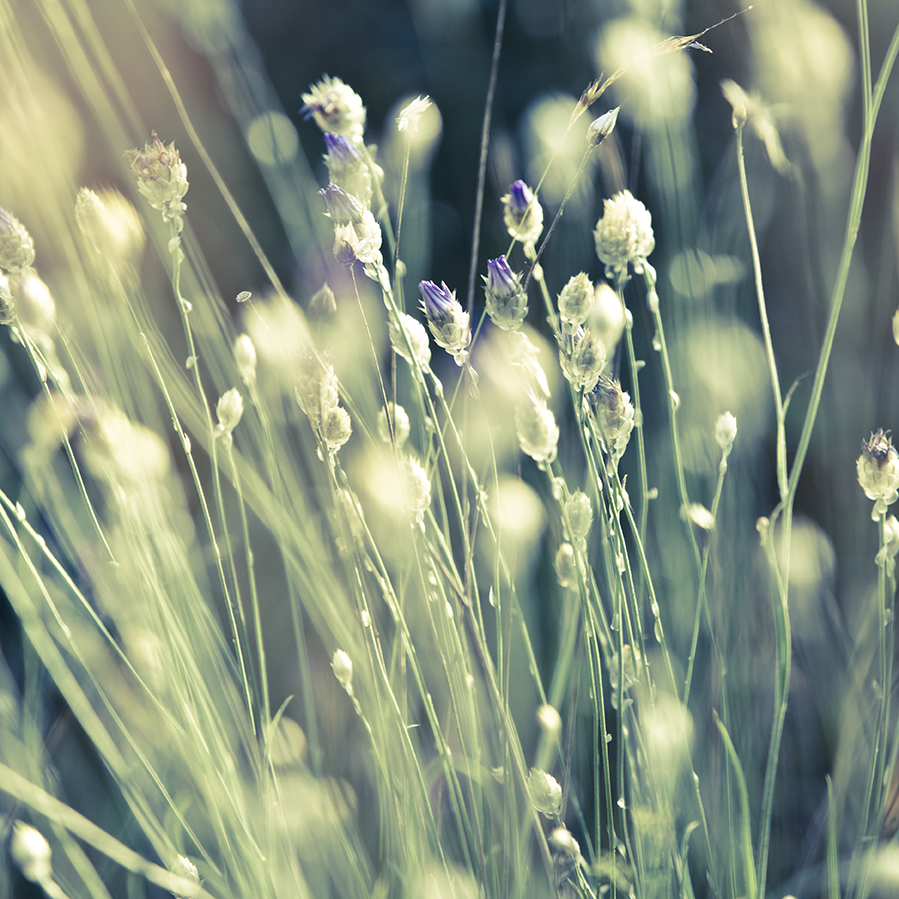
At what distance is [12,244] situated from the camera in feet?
1.18

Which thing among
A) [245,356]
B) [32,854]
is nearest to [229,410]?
[245,356]

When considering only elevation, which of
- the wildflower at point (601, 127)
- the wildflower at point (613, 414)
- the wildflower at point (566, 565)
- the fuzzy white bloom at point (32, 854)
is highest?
the wildflower at point (601, 127)

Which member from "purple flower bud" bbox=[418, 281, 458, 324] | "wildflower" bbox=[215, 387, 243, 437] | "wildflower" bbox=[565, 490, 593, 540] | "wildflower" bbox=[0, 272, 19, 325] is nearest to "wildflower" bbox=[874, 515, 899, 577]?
"wildflower" bbox=[565, 490, 593, 540]

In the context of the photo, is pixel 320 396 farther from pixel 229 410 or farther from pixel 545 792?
pixel 545 792

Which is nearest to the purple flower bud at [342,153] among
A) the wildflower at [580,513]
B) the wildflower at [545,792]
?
the wildflower at [580,513]

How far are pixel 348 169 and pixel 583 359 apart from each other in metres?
0.17

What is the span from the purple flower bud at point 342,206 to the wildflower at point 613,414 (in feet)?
0.49

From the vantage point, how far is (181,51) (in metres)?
0.92

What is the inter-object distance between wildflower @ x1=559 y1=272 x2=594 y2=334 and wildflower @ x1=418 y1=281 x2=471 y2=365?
0.16 feet

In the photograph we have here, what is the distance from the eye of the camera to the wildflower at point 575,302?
327mm

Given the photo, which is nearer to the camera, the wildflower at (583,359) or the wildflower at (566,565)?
the wildflower at (583,359)

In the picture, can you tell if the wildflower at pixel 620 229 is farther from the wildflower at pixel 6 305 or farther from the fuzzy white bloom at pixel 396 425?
the wildflower at pixel 6 305

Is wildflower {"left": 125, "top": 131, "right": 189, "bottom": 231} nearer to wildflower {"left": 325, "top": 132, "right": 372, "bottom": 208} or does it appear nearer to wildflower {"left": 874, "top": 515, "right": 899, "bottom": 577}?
wildflower {"left": 325, "top": 132, "right": 372, "bottom": 208}

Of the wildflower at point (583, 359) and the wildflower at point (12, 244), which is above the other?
the wildflower at point (12, 244)
